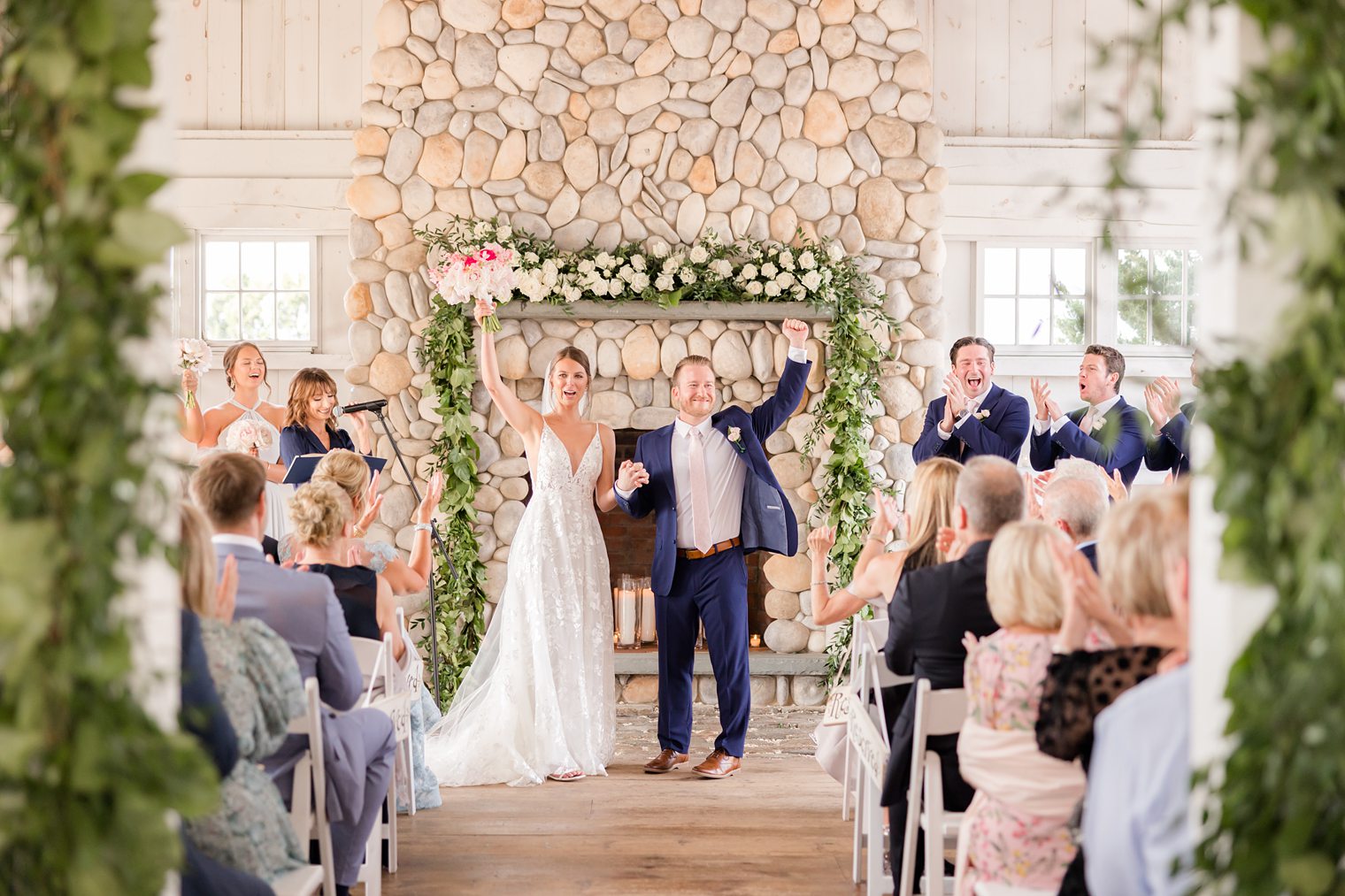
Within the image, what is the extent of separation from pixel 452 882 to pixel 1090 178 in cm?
532

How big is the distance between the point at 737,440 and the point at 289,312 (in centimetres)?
317

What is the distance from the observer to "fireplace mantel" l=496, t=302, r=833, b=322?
Answer: 6.22 m

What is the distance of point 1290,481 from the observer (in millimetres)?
1436

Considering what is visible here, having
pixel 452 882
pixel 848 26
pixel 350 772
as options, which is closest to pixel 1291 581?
pixel 350 772

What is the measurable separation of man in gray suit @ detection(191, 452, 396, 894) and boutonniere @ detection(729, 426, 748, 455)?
2.45 meters

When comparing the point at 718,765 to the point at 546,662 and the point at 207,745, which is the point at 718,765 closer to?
the point at 546,662

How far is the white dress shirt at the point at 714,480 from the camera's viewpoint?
511 centimetres

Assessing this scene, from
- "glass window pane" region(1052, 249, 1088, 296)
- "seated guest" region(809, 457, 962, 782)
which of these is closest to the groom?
"seated guest" region(809, 457, 962, 782)

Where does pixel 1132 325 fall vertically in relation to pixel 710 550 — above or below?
above

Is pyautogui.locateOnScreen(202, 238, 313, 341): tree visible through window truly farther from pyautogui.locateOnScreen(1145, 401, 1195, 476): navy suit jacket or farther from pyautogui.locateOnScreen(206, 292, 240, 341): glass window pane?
pyautogui.locateOnScreen(1145, 401, 1195, 476): navy suit jacket

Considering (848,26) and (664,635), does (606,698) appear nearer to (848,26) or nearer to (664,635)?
(664,635)

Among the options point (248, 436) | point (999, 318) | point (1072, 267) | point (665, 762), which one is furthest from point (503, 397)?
point (1072, 267)

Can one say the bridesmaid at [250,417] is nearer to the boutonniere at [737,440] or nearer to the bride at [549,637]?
the bride at [549,637]

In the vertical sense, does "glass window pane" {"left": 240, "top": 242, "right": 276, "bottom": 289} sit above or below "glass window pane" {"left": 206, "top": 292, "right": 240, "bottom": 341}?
above
